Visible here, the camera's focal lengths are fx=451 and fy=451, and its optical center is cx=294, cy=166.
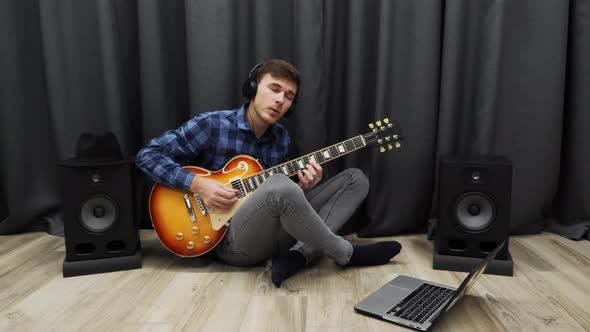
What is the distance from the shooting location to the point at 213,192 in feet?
5.38

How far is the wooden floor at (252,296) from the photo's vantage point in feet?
4.33

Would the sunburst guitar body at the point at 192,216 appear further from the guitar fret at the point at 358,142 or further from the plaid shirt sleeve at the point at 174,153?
the guitar fret at the point at 358,142

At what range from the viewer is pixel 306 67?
2.09 metres

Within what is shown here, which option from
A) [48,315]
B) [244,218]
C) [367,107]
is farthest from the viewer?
[367,107]

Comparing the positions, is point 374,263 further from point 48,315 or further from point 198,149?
point 48,315

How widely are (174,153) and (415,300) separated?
1.05 metres

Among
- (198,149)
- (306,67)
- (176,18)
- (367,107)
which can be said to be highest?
(176,18)

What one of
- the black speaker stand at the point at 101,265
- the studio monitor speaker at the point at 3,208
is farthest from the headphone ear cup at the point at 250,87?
the studio monitor speaker at the point at 3,208

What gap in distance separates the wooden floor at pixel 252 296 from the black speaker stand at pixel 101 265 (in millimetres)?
29

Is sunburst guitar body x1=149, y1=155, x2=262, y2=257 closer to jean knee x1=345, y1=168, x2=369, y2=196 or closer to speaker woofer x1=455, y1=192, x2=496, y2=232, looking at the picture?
jean knee x1=345, y1=168, x2=369, y2=196

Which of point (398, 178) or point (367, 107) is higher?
point (367, 107)

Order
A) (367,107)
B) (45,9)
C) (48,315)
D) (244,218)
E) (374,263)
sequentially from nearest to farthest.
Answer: (48,315) < (244,218) < (374,263) < (45,9) < (367,107)

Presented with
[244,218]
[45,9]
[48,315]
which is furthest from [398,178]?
[45,9]

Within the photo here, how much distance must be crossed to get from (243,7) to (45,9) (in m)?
0.90
